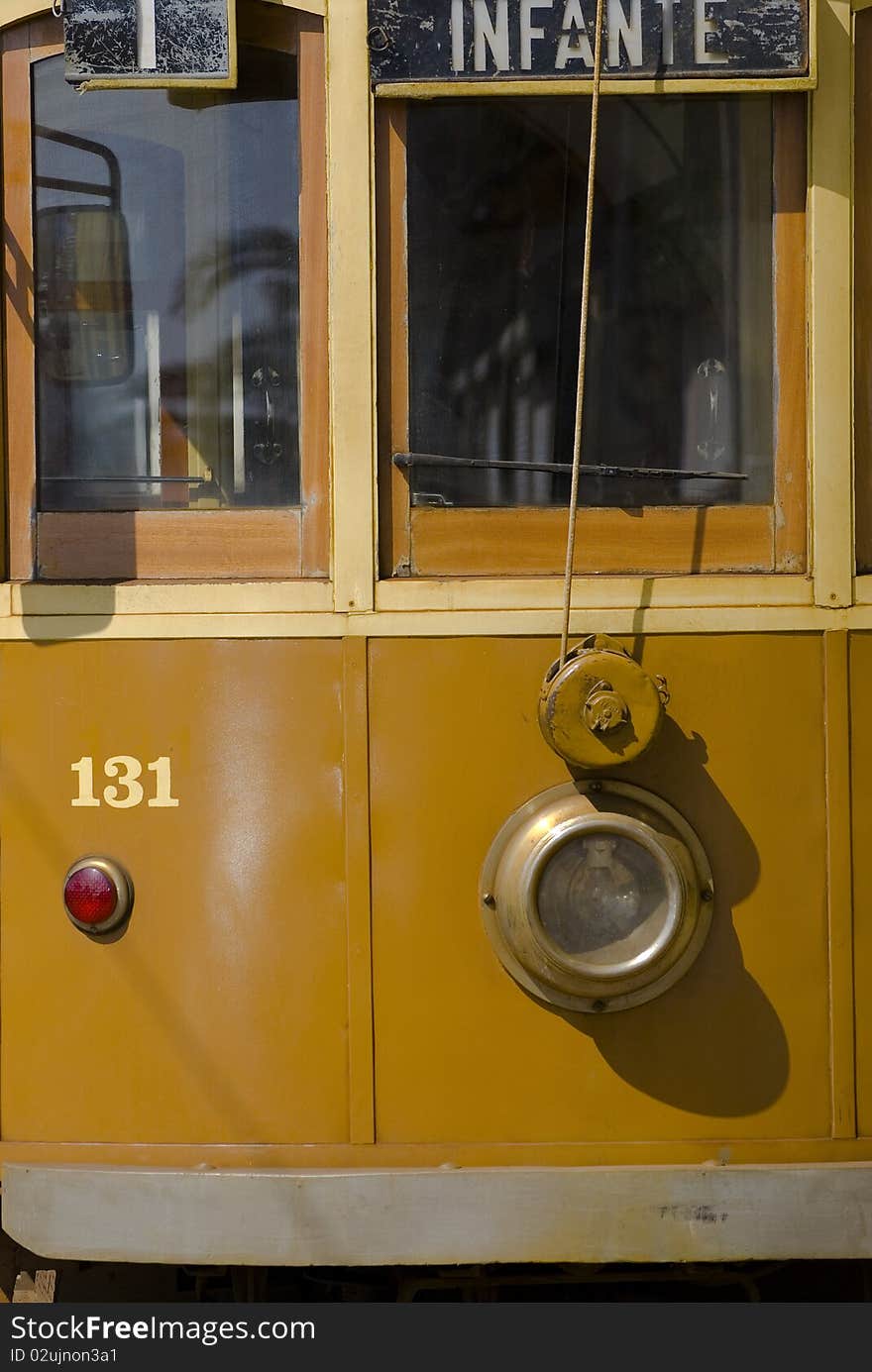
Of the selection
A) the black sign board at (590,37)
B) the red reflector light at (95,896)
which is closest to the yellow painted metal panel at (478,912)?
the red reflector light at (95,896)

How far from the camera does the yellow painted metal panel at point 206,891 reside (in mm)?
2271

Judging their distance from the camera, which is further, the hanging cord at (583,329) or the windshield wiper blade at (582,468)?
the windshield wiper blade at (582,468)

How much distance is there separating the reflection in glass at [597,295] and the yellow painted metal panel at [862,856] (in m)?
0.34

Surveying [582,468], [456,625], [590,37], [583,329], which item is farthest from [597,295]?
[456,625]

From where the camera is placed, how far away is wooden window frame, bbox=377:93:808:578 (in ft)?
7.51

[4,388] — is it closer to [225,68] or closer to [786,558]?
[225,68]

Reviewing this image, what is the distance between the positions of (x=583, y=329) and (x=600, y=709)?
1.96ft

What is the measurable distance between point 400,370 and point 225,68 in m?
0.55

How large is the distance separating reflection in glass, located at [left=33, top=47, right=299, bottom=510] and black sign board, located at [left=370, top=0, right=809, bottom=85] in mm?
240

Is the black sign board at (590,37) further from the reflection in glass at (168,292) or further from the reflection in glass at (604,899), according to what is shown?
the reflection in glass at (604,899)

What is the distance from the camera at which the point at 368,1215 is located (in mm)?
2158

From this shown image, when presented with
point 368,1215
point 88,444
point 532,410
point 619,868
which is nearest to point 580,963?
point 619,868

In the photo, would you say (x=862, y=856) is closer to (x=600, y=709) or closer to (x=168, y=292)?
(x=600, y=709)

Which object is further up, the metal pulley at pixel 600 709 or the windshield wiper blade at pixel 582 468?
Answer: the windshield wiper blade at pixel 582 468
